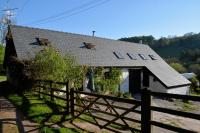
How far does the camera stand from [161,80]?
28.1 meters

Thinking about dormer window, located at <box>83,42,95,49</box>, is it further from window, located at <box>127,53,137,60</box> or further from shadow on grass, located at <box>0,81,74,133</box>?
shadow on grass, located at <box>0,81,74,133</box>

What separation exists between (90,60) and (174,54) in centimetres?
7723

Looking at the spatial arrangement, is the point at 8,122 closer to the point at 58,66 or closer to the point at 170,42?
the point at 58,66

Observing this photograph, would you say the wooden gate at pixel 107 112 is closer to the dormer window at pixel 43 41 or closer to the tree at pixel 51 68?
the tree at pixel 51 68

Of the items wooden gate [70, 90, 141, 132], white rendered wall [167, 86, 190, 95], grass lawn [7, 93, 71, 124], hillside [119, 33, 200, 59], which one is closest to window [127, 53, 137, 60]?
white rendered wall [167, 86, 190, 95]

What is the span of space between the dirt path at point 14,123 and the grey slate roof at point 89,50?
8.81m

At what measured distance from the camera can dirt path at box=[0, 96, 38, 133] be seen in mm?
8898

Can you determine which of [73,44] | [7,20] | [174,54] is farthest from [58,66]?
[174,54]

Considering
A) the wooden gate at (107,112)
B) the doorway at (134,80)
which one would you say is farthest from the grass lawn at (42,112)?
the doorway at (134,80)

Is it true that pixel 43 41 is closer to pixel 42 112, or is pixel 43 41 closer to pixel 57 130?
pixel 42 112

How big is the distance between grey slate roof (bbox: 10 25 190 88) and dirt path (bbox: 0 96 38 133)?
8.81 metres

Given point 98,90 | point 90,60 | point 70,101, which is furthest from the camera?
point 90,60

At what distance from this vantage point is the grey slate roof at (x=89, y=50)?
22.3 m

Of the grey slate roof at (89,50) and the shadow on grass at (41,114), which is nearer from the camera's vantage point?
the shadow on grass at (41,114)
